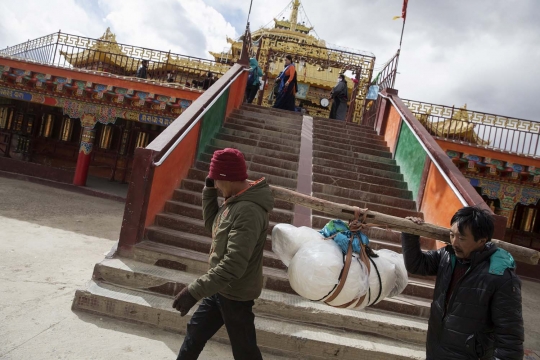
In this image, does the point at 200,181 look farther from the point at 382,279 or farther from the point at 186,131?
the point at 382,279

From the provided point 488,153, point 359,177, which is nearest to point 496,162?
point 488,153

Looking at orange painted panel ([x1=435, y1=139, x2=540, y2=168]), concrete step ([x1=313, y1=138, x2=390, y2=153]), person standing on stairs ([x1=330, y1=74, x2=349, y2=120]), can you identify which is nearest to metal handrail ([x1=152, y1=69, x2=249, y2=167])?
concrete step ([x1=313, y1=138, x2=390, y2=153])

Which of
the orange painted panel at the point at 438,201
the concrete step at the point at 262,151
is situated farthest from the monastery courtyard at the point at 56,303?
the orange painted panel at the point at 438,201

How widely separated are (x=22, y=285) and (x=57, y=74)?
29.3ft

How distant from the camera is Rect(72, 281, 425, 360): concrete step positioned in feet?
11.4


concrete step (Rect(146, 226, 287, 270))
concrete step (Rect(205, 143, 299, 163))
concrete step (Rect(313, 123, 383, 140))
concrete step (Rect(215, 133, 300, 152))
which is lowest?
concrete step (Rect(146, 226, 287, 270))

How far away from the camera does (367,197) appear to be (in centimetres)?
631

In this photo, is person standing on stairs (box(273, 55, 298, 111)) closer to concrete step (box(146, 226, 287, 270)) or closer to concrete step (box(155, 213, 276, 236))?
concrete step (box(155, 213, 276, 236))

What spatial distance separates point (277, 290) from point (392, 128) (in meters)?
5.50

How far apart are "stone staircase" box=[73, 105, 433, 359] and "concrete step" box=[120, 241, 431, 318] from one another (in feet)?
0.03

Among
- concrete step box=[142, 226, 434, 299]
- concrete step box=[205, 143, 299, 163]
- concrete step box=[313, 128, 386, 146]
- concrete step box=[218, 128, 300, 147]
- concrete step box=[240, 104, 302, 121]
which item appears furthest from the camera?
concrete step box=[240, 104, 302, 121]

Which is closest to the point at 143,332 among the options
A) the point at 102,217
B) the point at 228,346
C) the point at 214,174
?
the point at 228,346

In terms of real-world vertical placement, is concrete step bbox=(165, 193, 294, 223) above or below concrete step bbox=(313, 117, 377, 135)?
below

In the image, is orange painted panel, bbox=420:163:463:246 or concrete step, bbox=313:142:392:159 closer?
orange painted panel, bbox=420:163:463:246
